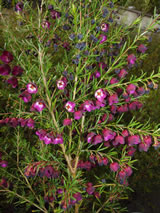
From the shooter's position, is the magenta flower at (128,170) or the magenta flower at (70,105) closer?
the magenta flower at (70,105)

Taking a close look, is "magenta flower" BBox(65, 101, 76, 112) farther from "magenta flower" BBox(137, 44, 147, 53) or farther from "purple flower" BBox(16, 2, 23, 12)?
"purple flower" BBox(16, 2, 23, 12)

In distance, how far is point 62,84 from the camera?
32.4 inches

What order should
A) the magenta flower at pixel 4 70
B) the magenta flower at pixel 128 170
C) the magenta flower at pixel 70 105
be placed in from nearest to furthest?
the magenta flower at pixel 4 70 → the magenta flower at pixel 70 105 → the magenta flower at pixel 128 170

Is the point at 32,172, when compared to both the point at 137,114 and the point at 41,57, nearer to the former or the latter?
the point at 41,57

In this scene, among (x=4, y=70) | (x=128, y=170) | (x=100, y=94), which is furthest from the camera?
(x=128, y=170)

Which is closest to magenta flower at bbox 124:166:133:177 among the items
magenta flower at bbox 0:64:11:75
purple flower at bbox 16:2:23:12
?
magenta flower at bbox 0:64:11:75

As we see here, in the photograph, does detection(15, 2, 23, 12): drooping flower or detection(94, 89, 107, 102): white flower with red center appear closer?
detection(94, 89, 107, 102): white flower with red center

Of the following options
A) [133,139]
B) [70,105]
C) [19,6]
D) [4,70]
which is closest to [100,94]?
[70,105]

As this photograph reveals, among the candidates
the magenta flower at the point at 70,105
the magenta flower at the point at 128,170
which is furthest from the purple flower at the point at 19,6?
the magenta flower at the point at 128,170

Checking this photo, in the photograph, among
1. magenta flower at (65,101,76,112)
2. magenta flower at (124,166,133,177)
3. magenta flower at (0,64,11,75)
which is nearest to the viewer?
magenta flower at (0,64,11,75)

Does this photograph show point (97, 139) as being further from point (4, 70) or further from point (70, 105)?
point (4, 70)

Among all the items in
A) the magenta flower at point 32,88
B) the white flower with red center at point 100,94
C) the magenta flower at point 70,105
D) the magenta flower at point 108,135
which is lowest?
the magenta flower at point 108,135

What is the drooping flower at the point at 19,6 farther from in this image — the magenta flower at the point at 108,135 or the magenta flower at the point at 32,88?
the magenta flower at the point at 108,135

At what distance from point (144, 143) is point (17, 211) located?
1.34m
